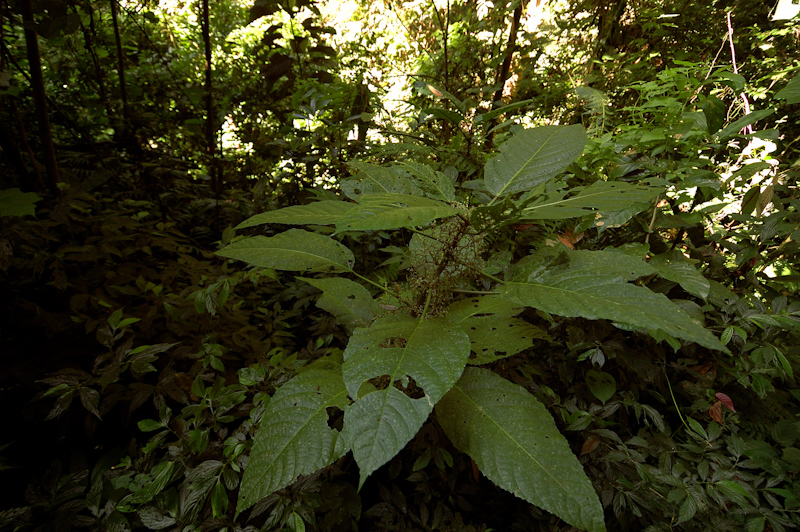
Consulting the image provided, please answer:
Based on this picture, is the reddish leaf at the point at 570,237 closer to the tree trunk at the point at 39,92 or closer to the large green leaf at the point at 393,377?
the large green leaf at the point at 393,377

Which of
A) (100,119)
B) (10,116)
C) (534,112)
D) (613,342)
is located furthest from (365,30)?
(613,342)

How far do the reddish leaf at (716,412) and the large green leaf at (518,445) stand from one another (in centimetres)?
76

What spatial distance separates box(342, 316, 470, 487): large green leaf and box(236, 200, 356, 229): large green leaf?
256mm

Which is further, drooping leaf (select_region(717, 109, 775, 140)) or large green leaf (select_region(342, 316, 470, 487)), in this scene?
drooping leaf (select_region(717, 109, 775, 140))

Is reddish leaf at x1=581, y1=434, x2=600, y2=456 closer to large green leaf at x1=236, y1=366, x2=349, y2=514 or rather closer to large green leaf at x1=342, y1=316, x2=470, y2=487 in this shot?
large green leaf at x1=342, y1=316, x2=470, y2=487

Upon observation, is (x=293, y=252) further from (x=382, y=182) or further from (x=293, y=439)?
(x=293, y=439)

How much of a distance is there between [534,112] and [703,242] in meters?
1.96

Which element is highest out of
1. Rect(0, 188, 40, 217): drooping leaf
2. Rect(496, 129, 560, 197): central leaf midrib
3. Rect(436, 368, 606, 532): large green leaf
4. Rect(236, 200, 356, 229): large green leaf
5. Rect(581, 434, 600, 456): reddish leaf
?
Rect(496, 129, 560, 197): central leaf midrib

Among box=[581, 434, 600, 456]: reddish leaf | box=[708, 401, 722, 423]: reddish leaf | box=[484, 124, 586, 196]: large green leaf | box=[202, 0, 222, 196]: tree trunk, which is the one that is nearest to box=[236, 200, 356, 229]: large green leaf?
box=[484, 124, 586, 196]: large green leaf

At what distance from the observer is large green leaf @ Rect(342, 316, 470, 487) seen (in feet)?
2.00

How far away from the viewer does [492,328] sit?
926 mm

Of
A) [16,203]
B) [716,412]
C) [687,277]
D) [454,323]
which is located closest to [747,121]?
[687,277]

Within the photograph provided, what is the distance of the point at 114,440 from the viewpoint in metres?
1.24

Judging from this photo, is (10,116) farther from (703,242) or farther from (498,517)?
(703,242)
